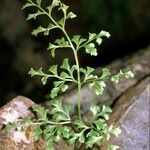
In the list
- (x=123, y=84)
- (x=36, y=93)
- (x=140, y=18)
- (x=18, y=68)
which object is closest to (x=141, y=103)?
(x=123, y=84)

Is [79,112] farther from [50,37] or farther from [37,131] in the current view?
[50,37]

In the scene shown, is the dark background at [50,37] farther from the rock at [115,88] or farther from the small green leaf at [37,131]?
the small green leaf at [37,131]

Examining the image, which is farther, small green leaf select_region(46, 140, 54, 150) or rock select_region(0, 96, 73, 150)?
rock select_region(0, 96, 73, 150)

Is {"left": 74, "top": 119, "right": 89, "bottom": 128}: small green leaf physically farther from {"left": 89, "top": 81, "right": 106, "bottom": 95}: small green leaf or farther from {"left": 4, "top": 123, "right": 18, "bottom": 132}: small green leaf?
{"left": 4, "top": 123, "right": 18, "bottom": 132}: small green leaf

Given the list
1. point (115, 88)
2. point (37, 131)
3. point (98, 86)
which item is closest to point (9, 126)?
point (37, 131)

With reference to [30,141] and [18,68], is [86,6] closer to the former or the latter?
[18,68]

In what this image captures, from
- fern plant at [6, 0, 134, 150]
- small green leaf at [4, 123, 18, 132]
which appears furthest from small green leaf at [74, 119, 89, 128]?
small green leaf at [4, 123, 18, 132]
